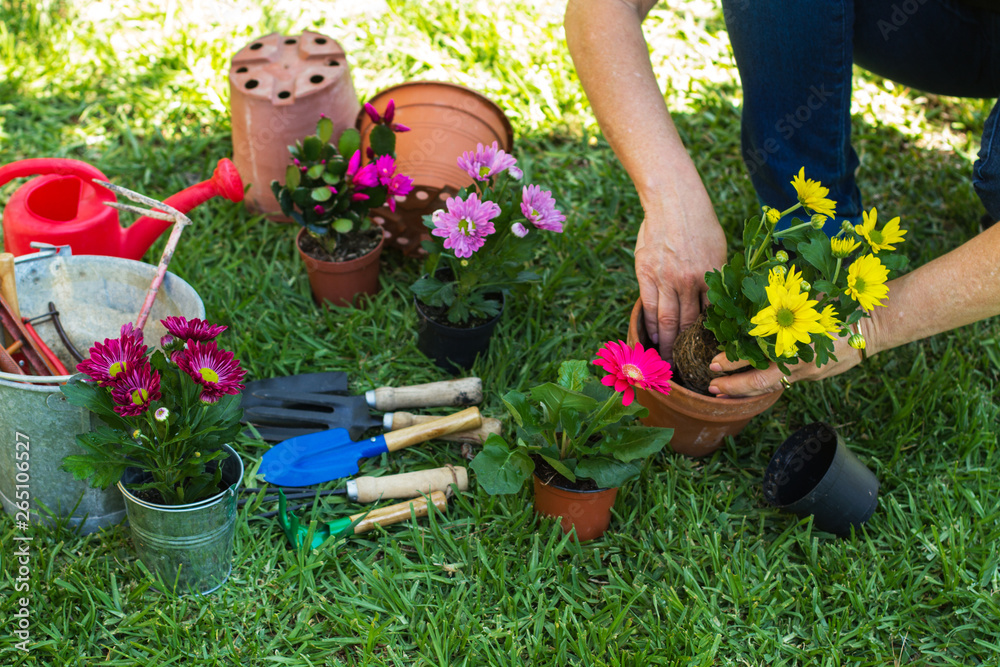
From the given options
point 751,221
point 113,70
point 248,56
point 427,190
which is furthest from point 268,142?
point 751,221

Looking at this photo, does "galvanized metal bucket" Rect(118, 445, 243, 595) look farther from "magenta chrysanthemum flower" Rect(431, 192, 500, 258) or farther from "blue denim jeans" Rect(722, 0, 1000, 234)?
"blue denim jeans" Rect(722, 0, 1000, 234)

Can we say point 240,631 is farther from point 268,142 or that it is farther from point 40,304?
point 268,142

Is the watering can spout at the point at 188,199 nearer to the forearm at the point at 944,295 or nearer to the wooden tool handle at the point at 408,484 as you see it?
the wooden tool handle at the point at 408,484

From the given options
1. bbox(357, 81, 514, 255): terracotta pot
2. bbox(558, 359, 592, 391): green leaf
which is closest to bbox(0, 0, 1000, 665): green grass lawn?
bbox(357, 81, 514, 255): terracotta pot

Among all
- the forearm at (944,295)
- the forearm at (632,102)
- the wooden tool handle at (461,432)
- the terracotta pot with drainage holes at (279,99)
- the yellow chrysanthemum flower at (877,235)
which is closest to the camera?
the yellow chrysanthemum flower at (877,235)

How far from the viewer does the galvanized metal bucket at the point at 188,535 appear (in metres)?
1.28

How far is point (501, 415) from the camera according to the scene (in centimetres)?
174

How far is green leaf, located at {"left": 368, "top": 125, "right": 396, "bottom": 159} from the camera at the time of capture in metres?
1.73

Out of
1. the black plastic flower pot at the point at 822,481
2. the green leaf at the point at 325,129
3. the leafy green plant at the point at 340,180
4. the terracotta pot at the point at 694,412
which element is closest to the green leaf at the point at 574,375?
the terracotta pot at the point at 694,412

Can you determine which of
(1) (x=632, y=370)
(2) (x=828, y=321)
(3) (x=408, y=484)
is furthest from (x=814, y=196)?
(3) (x=408, y=484)

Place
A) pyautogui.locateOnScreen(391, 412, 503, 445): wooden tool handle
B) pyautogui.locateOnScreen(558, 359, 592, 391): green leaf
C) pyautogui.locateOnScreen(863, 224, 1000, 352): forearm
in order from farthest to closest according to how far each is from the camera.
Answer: pyautogui.locateOnScreen(391, 412, 503, 445): wooden tool handle → pyautogui.locateOnScreen(558, 359, 592, 391): green leaf → pyautogui.locateOnScreen(863, 224, 1000, 352): forearm

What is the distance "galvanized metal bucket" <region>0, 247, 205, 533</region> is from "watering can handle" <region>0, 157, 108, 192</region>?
169 mm

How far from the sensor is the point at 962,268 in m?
1.31

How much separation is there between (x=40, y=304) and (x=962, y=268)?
1.72 metres
